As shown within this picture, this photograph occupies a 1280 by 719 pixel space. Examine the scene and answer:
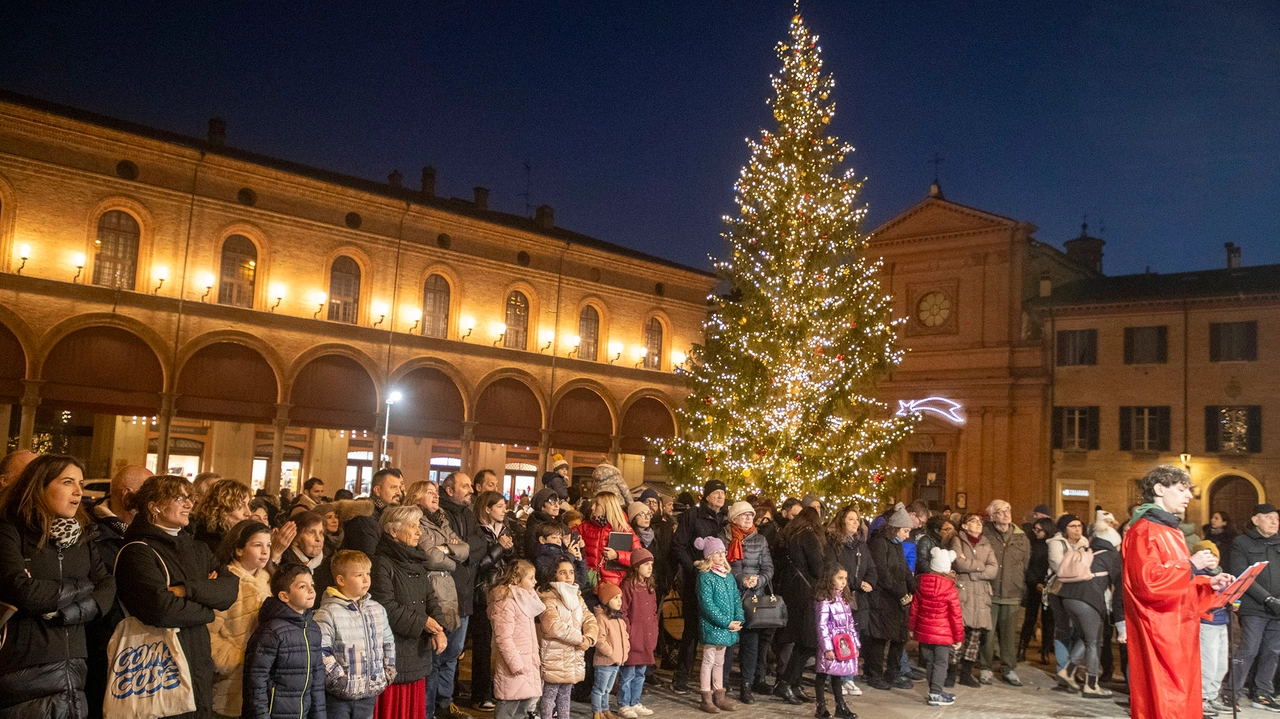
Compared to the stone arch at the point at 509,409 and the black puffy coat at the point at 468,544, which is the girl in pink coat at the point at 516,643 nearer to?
the black puffy coat at the point at 468,544

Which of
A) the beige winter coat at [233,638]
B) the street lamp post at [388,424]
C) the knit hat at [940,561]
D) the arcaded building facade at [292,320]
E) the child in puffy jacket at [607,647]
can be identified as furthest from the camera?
the street lamp post at [388,424]

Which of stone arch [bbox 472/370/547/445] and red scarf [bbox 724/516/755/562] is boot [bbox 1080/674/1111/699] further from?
stone arch [bbox 472/370/547/445]

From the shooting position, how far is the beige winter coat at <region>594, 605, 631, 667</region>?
8.45m

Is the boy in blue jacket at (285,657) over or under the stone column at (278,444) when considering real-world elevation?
under

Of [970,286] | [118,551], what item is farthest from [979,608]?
[970,286]

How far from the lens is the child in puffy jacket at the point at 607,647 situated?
8.45 meters

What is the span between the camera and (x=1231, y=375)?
34.2 meters

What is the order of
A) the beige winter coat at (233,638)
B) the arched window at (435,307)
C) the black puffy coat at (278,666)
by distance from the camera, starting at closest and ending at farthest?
the black puffy coat at (278,666) → the beige winter coat at (233,638) → the arched window at (435,307)

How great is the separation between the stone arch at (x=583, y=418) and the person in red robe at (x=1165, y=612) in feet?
90.9

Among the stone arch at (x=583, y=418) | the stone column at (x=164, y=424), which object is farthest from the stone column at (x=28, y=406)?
the stone arch at (x=583, y=418)

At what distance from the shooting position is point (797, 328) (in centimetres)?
1870

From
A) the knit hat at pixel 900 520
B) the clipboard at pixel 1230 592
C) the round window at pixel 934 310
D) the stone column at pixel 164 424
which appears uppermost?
the round window at pixel 934 310

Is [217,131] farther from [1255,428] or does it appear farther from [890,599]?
[1255,428]

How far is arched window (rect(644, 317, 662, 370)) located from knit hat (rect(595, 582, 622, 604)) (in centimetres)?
2818
